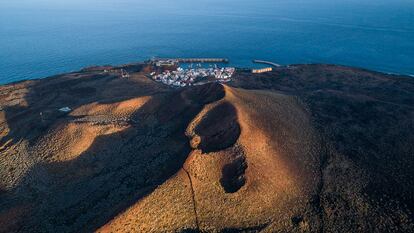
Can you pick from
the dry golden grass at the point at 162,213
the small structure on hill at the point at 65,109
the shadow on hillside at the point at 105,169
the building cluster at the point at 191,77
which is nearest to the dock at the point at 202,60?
the building cluster at the point at 191,77

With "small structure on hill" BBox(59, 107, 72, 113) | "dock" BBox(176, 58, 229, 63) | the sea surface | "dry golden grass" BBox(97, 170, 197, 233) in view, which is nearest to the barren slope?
"dry golden grass" BBox(97, 170, 197, 233)

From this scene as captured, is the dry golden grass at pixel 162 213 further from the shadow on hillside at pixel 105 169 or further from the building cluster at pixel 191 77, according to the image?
the building cluster at pixel 191 77

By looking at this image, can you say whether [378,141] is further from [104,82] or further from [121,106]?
[104,82]

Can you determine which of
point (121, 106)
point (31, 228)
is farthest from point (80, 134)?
point (31, 228)

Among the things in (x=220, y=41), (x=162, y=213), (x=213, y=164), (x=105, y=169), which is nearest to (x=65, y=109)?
(x=105, y=169)

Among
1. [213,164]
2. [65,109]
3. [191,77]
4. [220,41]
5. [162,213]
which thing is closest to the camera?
[162,213]

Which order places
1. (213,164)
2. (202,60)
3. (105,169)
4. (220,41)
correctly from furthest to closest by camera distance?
(220,41) → (202,60) → (105,169) → (213,164)

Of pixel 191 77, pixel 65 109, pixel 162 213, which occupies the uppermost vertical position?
pixel 162 213

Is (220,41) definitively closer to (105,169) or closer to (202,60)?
(202,60)
